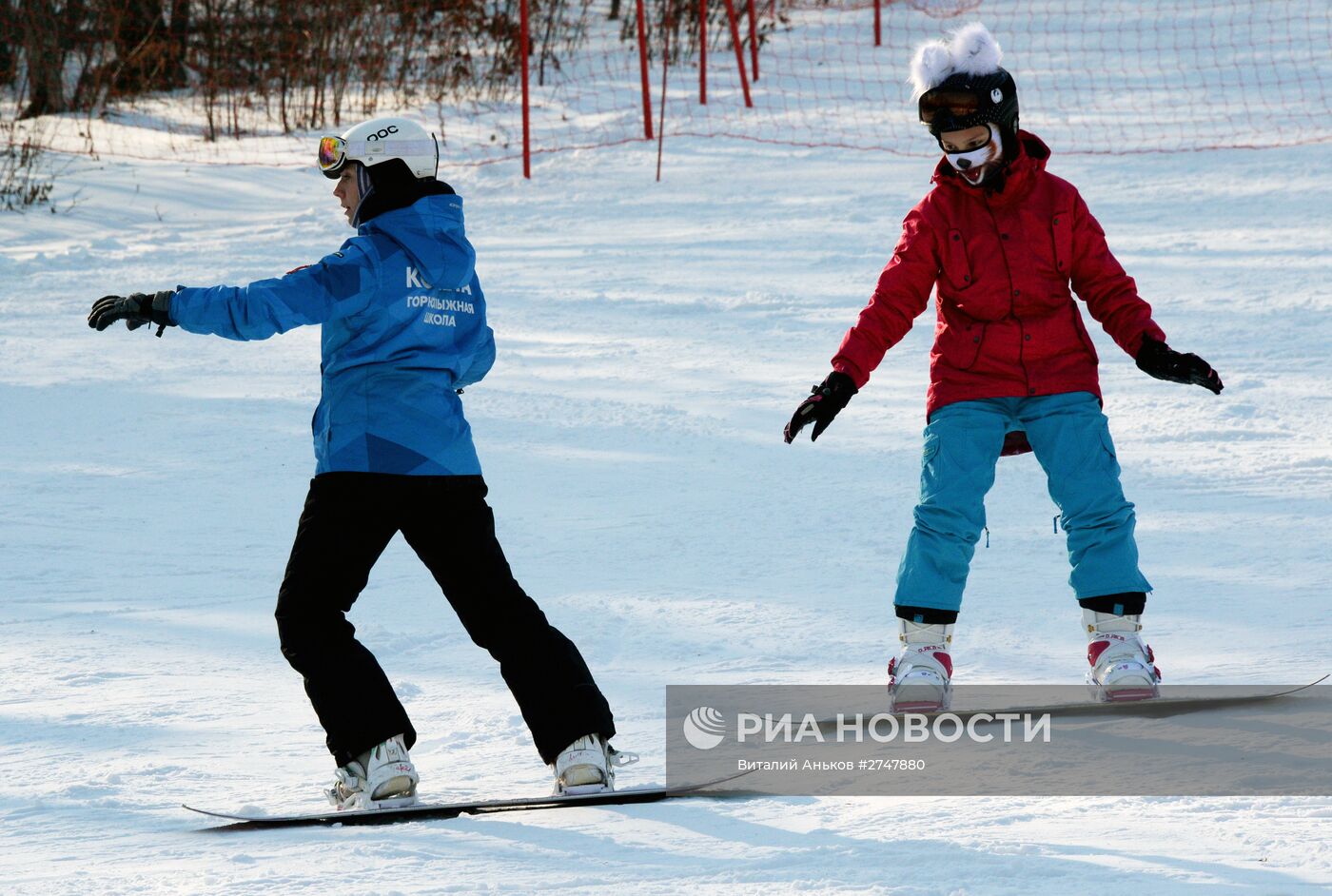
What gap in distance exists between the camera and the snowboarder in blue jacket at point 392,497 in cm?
300

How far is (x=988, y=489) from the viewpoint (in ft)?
11.1

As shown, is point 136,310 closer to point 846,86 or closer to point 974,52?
point 974,52

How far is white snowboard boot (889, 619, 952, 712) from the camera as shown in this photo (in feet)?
11.0

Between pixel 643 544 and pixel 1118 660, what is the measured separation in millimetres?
2113

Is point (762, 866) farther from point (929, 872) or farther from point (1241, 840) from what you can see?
point (1241, 840)

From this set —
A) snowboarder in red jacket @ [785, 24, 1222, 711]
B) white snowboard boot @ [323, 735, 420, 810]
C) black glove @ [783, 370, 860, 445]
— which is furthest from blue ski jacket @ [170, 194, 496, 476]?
snowboarder in red jacket @ [785, 24, 1222, 711]

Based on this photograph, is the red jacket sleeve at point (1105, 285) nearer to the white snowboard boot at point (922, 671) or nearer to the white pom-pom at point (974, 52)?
the white pom-pom at point (974, 52)

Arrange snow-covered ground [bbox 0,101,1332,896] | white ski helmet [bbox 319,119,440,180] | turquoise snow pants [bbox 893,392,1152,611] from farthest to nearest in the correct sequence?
turquoise snow pants [bbox 893,392,1152,611] → white ski helmet [bbox 319,119,440,180] → snow-covered ground [bbox 0,101,1332,896]

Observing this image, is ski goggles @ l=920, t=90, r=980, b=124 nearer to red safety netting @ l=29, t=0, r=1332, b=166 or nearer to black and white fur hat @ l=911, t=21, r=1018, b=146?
black and white fur hat @ l=911, t=21, r=1018, b=146

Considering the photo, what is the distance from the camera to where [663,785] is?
10.1ft

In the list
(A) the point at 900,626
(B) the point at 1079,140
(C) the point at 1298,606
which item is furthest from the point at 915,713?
(B) the point at 1079,140

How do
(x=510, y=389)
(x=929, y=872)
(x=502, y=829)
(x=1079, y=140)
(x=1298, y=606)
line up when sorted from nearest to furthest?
(x=929, y=872), (x=502, y=829), (x=1298, y=606), (x=510, y=389), (x=1079, y=140)

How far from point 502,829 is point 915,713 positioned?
973 mm

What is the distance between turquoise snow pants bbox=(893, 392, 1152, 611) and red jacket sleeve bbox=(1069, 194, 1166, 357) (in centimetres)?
19
